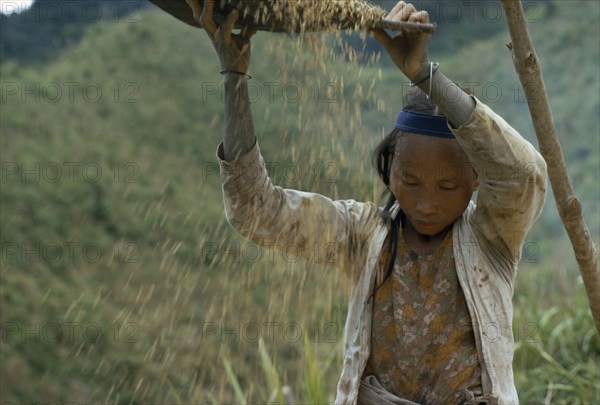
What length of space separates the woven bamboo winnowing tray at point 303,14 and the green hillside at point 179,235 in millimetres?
100

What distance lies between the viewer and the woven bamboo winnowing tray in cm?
234

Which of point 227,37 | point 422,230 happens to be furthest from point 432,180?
point 227,37

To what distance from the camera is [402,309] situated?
254cm

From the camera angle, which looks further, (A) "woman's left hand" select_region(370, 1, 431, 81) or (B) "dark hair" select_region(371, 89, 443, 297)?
(B) "dark hair" select_region(371, 89, 443, 297)

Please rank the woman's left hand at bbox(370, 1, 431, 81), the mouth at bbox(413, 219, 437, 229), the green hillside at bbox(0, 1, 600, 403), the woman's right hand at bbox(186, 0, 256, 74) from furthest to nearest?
the green hillside at bbox(0, 1, 600, 403), the mouth at bbox(413, 219, 437, 229), the woman's right hand at bbox(186, 0, 256, 74), the woman's left hand at bbox(370, 1, 431, 81)

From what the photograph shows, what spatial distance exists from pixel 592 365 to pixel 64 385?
392 cm

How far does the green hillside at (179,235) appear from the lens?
4.96m

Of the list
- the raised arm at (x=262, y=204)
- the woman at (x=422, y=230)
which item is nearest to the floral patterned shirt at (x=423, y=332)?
the woman at (x=422, y=230)

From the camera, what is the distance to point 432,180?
2.43m

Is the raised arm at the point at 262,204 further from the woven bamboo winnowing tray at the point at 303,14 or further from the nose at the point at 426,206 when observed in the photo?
the nose at the point at 426,206

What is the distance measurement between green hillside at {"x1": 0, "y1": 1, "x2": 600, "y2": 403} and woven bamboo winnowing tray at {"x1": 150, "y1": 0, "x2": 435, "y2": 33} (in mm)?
100

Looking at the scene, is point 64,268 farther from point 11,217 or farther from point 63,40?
point 63,40

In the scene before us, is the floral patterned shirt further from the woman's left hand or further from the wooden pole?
the woman's left hand

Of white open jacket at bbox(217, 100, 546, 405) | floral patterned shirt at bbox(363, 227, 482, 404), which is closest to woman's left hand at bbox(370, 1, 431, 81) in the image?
white open jacket at bbox(217, 100, 546, 405)
